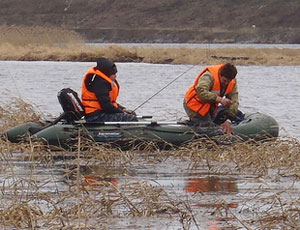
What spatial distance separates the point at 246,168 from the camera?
36.4 feet

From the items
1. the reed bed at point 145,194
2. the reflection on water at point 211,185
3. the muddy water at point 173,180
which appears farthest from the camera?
the reflection on water at point 211,185

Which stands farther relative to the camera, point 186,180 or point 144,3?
point 144,3

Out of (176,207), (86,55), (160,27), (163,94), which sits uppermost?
(176,207)

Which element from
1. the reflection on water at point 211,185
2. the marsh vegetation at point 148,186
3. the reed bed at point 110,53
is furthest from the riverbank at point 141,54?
the reflection on water at point 211,185

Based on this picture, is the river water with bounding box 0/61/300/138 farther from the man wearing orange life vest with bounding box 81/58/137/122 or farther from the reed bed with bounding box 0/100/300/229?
the reed bed with bounding box 0/100/300/229

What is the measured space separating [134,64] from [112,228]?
126ft

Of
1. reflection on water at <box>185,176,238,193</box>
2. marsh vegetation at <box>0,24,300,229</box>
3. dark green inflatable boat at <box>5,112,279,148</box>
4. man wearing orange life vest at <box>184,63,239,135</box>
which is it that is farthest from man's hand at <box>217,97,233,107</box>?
reflection on water at <box>185,176,238,193</box>

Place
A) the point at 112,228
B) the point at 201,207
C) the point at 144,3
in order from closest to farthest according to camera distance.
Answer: the point at 112,228
the point at 201,207
the point at 144,3

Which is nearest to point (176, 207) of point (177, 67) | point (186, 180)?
point (186, 180)

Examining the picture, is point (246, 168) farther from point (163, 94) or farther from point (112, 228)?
point (163, 94)

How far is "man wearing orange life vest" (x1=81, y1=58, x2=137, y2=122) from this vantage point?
12656 mm

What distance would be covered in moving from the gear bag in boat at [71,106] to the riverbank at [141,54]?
31.9 metres

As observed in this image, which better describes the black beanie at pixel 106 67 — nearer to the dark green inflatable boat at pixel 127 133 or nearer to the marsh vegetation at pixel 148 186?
the dark green inflatable boat at pixel 127 133

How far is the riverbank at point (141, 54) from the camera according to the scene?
4541 centimetres
